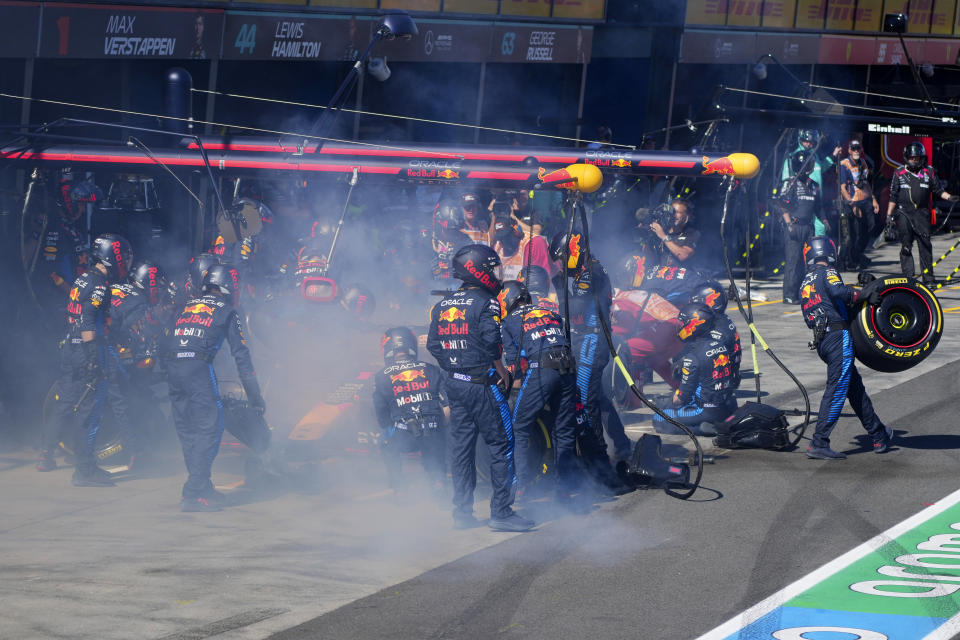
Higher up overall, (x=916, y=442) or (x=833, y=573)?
(x=916, y=442)

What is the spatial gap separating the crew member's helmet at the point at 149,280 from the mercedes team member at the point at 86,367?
28.4 inches

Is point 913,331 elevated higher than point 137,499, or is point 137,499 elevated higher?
point 913,331

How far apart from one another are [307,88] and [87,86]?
3.62 meters

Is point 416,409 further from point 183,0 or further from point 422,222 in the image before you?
point 183,0

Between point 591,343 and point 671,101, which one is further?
point 671,101

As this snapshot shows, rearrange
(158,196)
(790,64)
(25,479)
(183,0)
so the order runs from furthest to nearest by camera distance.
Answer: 1. (790,64)
2. (183,0)
3. (158,196)
4. (25,479)

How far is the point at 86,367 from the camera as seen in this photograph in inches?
396

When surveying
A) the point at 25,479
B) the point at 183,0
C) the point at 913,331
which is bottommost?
the point at 25,479

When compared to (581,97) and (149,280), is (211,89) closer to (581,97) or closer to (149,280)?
(149,280)

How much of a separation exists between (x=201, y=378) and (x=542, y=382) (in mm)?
2526

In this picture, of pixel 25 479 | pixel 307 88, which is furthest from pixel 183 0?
pixel 25 479

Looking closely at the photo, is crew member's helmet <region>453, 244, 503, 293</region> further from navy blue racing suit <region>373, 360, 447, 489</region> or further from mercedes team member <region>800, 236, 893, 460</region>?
mercedes team member <region>800, 236, 893, 460</region>

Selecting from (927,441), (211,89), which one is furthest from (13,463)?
(211,89)

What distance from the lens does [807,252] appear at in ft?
35.2
